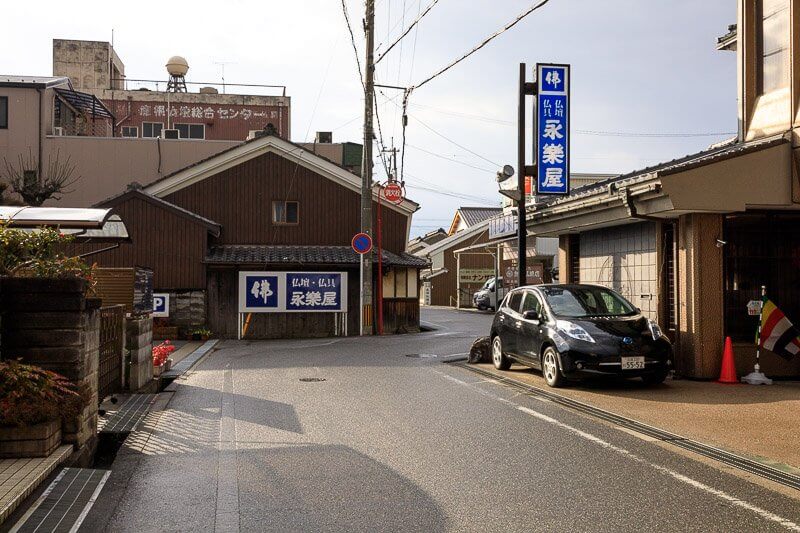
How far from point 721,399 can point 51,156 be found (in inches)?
1183

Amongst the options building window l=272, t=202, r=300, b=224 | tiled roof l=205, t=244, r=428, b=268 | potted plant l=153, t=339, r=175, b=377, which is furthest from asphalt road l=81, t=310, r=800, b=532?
building window l=272, t=202, r=300, b=224

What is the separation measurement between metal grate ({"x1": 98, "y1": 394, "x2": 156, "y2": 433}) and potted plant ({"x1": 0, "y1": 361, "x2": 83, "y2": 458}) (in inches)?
74.0

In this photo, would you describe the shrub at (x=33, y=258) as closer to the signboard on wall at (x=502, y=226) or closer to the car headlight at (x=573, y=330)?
the car headlight at (x=573, y=330)

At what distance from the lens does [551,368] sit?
11.8 meters

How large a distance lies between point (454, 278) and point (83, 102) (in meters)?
26.8

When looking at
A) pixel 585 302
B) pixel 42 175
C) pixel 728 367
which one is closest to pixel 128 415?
pixel 585 302

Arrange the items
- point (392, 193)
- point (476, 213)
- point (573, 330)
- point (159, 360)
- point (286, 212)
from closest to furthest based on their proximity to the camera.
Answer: point (573, 330)
point (159, 360)
point (286, 212)
point (392, 193)
point (476, 213)

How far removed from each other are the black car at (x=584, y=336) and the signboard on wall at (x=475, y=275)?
116ft

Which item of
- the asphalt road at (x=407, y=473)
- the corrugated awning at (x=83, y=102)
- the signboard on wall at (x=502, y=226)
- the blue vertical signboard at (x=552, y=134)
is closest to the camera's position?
the asphalt road at (x=407, y=473)

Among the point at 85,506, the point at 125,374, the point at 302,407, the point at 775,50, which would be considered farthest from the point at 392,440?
the point at 775,50

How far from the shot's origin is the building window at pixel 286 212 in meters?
27.3

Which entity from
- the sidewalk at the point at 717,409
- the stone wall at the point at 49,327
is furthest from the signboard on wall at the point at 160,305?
the stone wall at the point at 49,327

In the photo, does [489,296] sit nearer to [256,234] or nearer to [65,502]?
[256,234]

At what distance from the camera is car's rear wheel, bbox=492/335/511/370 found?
14344 mm
